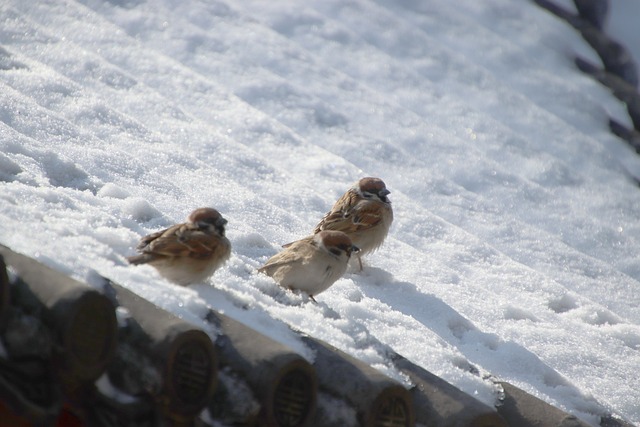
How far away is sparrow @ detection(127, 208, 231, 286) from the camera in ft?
12.6

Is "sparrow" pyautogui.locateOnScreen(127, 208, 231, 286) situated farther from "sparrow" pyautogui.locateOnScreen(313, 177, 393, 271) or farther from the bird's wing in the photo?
"sparrow" pyautogui.locateOnScreen(313, 177, 393, 271)

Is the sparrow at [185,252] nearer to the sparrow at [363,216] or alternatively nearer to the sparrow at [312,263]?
the sparrow at [312,263]

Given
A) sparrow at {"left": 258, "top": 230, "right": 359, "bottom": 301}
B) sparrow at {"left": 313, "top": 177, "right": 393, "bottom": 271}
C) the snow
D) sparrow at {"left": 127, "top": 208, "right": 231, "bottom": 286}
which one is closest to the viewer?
sparrow at {"left": 127, "top": 208, "right": 231, "bottom": 286}

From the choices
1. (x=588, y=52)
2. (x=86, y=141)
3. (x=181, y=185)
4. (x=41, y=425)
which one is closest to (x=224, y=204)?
(x=181, y=185)

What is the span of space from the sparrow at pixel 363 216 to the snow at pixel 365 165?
16cm

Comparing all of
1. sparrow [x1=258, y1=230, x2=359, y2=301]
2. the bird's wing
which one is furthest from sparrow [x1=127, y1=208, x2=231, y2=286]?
sparrow [x1=258, y1=230, x2=359, y2=301]

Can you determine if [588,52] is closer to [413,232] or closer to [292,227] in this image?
[413,232]

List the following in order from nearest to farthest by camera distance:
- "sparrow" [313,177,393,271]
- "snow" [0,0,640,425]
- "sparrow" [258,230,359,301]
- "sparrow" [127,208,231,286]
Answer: "sparrow" [127,208,231,286]
"snow" [0,0,640,425]
"sparrow" [258,230,359,301]
"sparrow" [313,177,393,271]

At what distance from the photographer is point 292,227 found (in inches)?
224

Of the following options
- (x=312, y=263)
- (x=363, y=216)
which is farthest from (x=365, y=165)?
(x=312, y=263)

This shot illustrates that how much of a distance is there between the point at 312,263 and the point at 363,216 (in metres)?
1.25

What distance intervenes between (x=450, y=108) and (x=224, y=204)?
320cm

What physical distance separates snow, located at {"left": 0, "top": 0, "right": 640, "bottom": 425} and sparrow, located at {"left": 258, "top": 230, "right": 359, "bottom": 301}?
6.9 inches

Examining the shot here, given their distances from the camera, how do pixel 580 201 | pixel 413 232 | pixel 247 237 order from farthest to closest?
pixel 580 201 → pixel 413 232 → pixel 247 237
